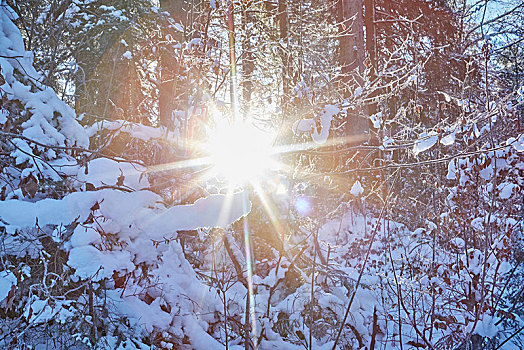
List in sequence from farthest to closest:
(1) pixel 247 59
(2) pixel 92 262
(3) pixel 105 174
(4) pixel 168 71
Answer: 1. (4) pixel 168 71
2. (1) pixel 247 59
3. (3) pixel 105 174
4. (2) pixel 92 262

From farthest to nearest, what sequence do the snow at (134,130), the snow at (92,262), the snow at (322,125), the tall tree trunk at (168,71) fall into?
1. the tall tree trunk at (168,71)
2. the snow at (134,130)
3. the snow at (322,125)
4. the snow at (92,262)

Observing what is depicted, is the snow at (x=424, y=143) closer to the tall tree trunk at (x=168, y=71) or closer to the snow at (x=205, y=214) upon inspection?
the snow at (x=205, y=214)

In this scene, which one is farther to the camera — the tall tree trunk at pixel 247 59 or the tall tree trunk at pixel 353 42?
the tall tree trunk at pixel 353 42

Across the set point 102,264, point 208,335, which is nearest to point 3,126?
point 102,264

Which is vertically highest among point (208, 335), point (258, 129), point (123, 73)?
point (123, 73)

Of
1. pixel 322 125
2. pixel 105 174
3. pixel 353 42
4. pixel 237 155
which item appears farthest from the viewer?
pixel 353 42

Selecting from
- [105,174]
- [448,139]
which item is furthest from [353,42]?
[105,174]

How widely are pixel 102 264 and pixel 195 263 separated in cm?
251

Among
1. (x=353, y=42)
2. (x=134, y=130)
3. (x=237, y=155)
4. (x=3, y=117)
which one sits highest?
(x=353, y=42)

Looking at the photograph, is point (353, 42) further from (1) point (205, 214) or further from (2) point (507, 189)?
(1) point (205, 214)

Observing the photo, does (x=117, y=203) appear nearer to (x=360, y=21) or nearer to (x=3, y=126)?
(x=3, y=126)

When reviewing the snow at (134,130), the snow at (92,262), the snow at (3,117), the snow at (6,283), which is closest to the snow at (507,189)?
the snow at (134,130)

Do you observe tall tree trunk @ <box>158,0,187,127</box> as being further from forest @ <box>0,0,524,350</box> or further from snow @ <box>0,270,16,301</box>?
snow @ <box>0,270,16,301</box>

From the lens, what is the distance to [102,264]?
2289mm
